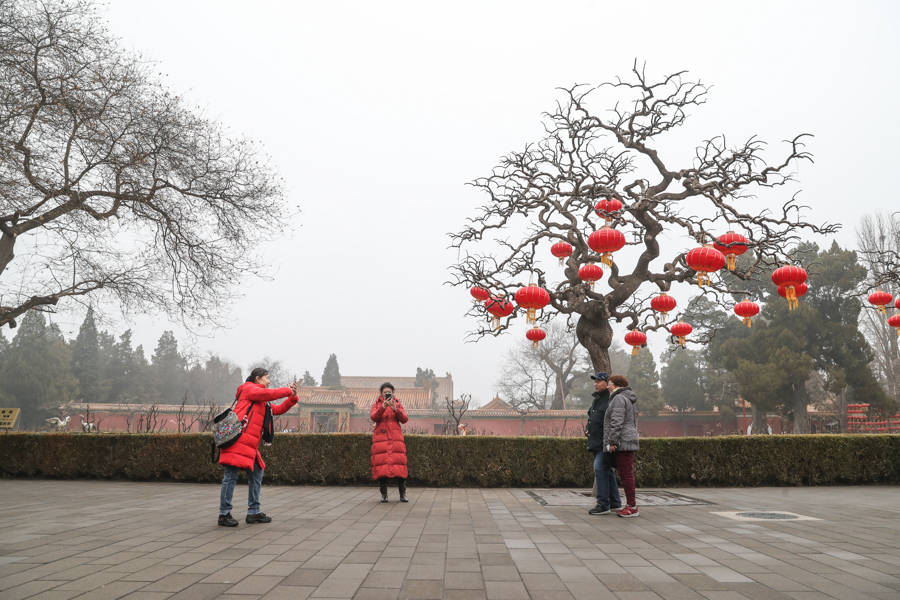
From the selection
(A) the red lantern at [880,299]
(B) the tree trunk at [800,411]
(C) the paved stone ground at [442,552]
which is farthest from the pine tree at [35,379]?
(B) the tree trunk at [800,411]

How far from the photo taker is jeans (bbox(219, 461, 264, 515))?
5238 mm

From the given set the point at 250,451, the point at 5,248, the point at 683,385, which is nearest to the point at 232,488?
the point at 250,451

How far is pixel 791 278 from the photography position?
703cm

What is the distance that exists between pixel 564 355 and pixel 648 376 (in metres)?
6.95

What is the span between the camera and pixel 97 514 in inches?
234

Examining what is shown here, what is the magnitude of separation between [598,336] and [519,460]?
2887mm

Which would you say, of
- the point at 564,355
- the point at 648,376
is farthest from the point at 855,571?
the point at 564,355

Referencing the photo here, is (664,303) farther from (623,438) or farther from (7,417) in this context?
(7,417)

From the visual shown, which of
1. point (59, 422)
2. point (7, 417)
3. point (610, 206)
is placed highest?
point (610, 206)

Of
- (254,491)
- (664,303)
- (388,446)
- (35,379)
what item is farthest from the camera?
(35,379)

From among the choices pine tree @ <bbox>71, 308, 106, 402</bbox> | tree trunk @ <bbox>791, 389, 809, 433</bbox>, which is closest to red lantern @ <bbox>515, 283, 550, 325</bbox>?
tree trunk @ <bbox>791, 389, 809, 433</bbox>

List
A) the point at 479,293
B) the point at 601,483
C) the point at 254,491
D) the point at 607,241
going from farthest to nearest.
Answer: the point at 479,293 → the point at 607,241 → the point at 601,483 → the point at 254,491

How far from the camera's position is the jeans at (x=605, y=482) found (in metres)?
6.27

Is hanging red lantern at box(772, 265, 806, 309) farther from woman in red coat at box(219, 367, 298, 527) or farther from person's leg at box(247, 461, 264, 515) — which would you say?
person's leg at box(247, 461, 264, 515)
